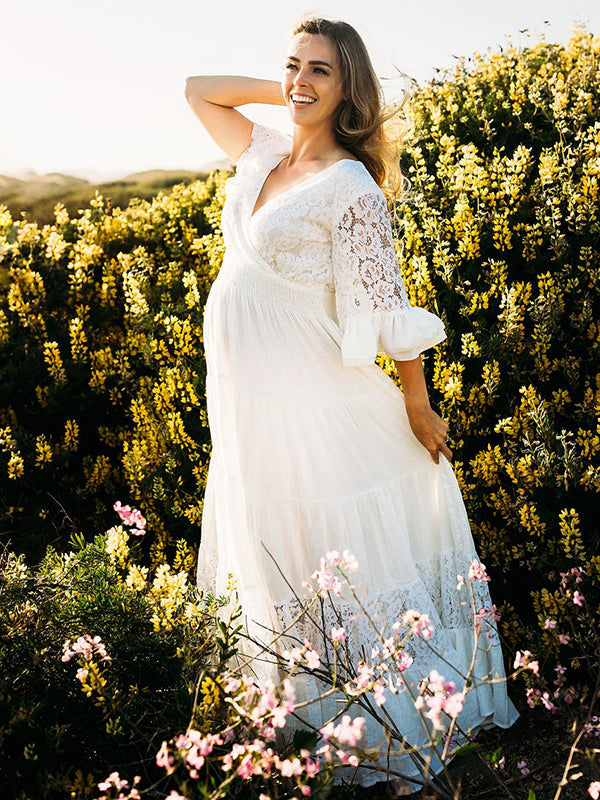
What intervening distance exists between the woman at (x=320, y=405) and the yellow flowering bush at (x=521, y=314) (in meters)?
0.44

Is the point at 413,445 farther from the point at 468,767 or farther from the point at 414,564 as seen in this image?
the point at 468,767

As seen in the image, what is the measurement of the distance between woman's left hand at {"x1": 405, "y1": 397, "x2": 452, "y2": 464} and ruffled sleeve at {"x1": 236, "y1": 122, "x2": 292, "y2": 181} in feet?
2.92

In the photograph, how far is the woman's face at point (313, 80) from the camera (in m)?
2.36

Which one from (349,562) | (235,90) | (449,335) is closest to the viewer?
(349,562)

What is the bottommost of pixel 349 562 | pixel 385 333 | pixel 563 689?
pixel 563 689

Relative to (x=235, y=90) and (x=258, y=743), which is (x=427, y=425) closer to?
(x=258, y=743)

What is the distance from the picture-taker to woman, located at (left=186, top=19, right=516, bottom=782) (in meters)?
2.29

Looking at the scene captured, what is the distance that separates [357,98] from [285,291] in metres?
0.63

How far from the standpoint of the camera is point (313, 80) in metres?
2.36

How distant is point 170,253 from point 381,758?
302cm

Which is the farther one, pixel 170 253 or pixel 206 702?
pixel 170 253

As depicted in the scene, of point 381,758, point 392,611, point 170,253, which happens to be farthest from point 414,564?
point 170,253

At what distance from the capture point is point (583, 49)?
4219 millimetres

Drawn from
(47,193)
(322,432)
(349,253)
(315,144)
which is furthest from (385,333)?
(47,193)
